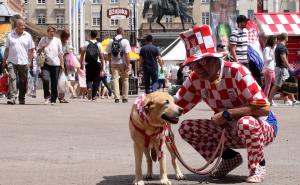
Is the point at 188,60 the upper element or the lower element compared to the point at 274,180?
upper

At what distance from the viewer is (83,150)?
9.47 metres

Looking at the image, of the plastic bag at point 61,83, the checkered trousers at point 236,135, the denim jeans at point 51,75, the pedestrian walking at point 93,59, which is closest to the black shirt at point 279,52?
the pedestrian walking at point 93,59

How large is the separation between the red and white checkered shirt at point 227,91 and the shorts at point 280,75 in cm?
1172

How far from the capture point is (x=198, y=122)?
7.02 metres

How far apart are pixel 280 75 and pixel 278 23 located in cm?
767

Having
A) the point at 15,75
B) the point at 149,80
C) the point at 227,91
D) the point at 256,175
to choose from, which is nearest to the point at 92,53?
the point at 149,80

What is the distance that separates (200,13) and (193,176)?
4733 inches

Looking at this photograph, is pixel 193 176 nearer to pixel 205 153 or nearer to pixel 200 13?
pixel 205 153

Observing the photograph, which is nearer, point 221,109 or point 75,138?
point 221,109

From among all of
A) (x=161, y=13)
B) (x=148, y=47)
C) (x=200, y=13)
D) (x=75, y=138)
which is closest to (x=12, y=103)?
(x=148, y=47)

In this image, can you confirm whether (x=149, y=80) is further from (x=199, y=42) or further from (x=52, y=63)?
(x=199, y=42)

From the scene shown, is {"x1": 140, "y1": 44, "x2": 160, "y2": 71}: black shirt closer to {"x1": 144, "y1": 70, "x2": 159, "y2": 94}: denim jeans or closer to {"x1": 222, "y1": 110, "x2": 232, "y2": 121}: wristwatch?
{"x1": 144, "y1": 70, "x2": 159, "y2": 94}: denim jeans

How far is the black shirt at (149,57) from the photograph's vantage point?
809 inches

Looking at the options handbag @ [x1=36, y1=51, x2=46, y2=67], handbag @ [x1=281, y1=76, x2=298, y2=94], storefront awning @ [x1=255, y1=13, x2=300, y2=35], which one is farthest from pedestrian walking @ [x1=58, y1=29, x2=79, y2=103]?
Result: storefront awning @ [x1=255, y1=13, x2=300, y2=35]
